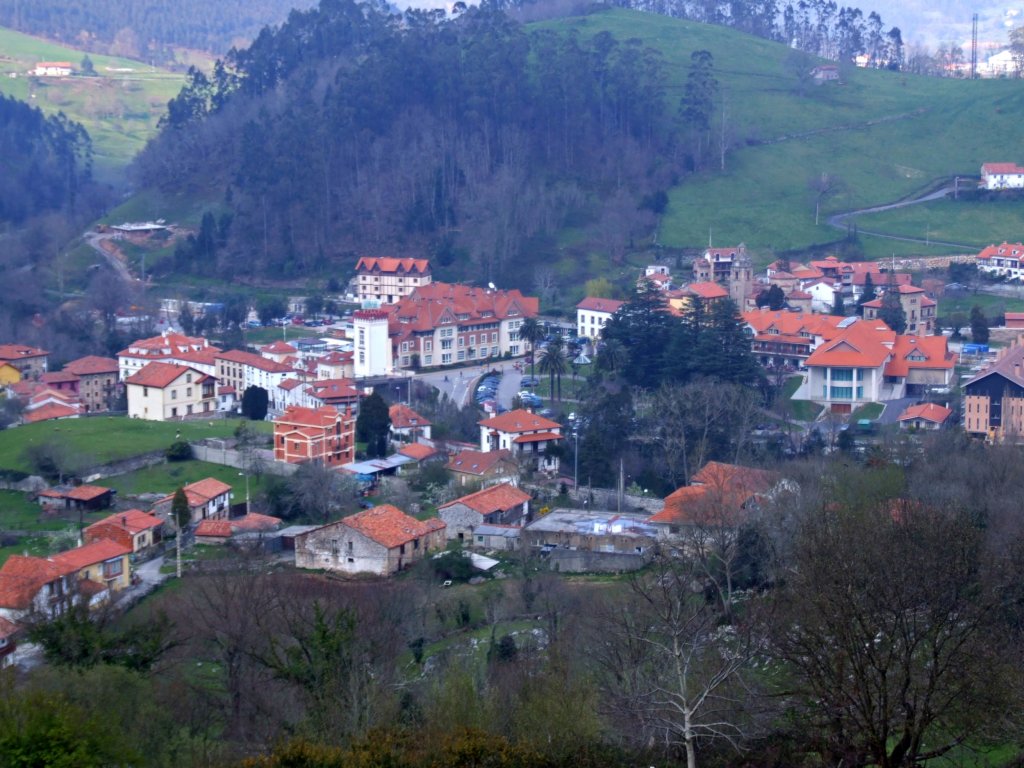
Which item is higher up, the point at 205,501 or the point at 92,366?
the point at 92,366

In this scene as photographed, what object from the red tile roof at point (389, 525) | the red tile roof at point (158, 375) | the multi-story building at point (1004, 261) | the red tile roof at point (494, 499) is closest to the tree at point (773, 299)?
the multi-story building at point (1004, 261)

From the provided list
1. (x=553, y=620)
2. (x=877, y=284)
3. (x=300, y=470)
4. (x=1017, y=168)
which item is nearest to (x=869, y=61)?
(x=1017, y=168)

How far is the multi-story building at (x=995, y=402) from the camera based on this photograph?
23922 mm

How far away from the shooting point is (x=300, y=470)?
21.5 m

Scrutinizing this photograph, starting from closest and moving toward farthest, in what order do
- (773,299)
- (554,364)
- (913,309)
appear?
(554,364) < (913,309) < (773,299)

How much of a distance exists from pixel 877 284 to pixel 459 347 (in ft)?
31.6

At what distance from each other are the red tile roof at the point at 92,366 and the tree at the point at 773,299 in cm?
1410

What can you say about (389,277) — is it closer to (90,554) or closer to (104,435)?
(104,435)

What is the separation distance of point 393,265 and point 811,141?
47.8 feet

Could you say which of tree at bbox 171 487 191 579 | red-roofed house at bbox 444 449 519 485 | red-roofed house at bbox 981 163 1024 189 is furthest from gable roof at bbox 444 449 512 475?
red-roofed house at bbox 981 163 1024 189

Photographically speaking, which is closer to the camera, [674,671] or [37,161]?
[674,671]

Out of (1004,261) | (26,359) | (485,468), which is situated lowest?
(485,468)

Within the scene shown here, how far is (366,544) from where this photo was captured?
18516mm

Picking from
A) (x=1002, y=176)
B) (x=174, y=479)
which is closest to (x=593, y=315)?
(x=174, y=479)
